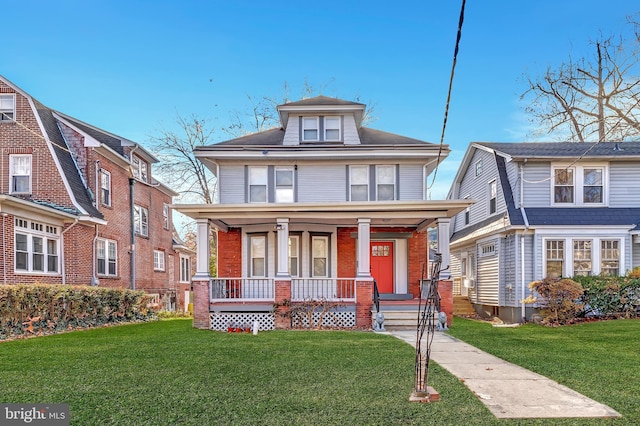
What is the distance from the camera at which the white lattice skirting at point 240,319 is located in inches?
499


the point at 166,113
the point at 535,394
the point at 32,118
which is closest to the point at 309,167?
the point at 32,118

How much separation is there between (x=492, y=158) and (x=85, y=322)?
1517cm

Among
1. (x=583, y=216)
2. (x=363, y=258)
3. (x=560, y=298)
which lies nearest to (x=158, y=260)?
(x=363, y=258)

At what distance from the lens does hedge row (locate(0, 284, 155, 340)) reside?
10406 mm

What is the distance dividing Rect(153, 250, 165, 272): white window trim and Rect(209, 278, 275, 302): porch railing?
30.0ft

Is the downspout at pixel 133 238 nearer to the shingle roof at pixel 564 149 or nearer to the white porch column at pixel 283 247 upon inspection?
the white porch column at pixel 283 247

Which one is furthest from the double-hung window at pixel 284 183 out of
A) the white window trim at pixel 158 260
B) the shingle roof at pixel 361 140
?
the white window trim at pixel 158 260

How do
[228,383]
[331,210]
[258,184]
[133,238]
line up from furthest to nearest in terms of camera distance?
[133,238]
[258,184]
[331,210]
[228,383]

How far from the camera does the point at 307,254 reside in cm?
1473

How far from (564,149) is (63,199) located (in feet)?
59.3

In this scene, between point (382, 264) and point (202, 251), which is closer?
point (202, 251)

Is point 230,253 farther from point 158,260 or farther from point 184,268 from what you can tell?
point 184,268

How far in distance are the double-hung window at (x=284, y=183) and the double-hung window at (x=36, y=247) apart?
7.76m

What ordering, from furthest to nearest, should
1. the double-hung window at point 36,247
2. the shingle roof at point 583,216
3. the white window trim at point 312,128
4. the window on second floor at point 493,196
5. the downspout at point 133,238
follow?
the downspout at point 133,238, the window on second floor at point 493,196, the white window trim at point 312,128, the shingle roof at point 583,216, the double-hung window at point 36,247
